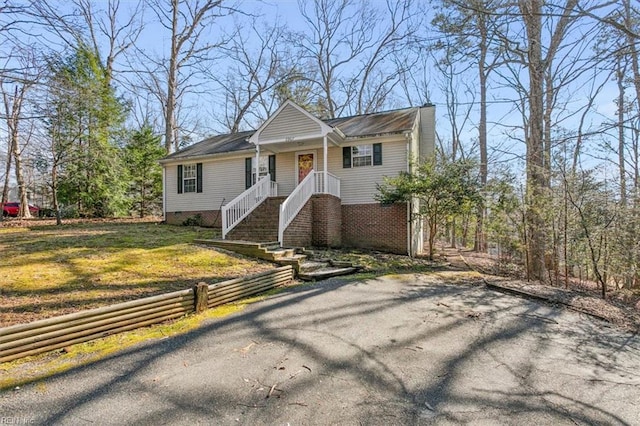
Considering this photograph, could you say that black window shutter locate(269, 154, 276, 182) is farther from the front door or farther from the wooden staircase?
the wooden staircase

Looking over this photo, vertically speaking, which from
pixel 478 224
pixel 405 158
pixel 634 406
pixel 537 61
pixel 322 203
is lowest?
pixel 634 406

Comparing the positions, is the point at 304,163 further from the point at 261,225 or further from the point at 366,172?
the point at 261,225

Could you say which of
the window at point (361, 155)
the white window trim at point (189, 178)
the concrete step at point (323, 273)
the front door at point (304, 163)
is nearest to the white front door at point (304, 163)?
the front door at point (304, 163)

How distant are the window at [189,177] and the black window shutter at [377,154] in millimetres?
8348

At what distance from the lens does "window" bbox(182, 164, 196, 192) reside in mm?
15758

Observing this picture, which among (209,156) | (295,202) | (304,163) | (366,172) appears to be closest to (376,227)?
(366,172)

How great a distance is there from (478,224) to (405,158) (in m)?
3.36

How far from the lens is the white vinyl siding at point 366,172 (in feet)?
40.8

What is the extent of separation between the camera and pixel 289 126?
12805 millimetres

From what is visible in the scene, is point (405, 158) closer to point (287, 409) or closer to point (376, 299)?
point (376, 299)

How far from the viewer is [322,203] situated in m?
11.7

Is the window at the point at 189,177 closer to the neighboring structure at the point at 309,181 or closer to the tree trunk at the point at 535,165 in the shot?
the neighboring structure at the point at 309,181

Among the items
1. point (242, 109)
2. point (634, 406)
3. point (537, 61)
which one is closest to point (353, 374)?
point (634, 406)

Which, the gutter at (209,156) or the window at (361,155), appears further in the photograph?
the gutter at (209,156)
